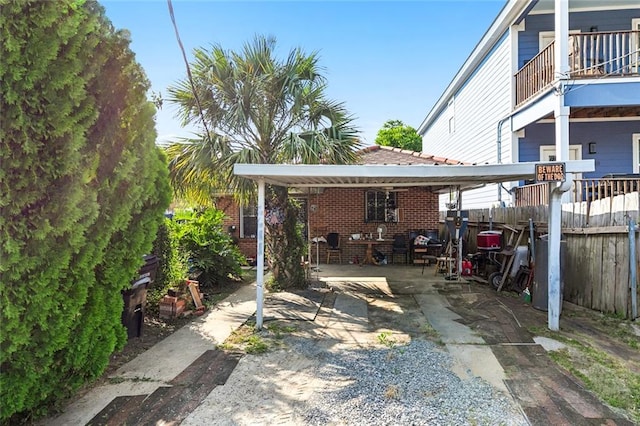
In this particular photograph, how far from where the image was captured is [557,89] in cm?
795

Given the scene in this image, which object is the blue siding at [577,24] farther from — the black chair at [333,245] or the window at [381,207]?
the black chair at [333,245]

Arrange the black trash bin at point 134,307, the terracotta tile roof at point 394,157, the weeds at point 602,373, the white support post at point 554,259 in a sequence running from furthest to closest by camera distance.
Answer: the terracotta tile roof at point 394,157, the white support post at point 554,259, the black trash bin at point 134,307, the weeds at point 602,373

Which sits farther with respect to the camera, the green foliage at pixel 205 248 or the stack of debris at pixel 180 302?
the green foliage at pixel 205 248

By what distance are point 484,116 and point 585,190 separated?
4908mm

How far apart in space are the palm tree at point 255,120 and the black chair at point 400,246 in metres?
5.17

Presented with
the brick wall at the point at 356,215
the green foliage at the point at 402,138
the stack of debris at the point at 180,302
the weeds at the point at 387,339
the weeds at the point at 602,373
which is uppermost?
the green foliage at the point at 402,138

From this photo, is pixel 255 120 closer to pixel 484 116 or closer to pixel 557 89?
pixel 557 89

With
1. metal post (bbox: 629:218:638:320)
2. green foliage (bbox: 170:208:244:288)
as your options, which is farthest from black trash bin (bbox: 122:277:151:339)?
metal post (bbox: 629:218:638:320)

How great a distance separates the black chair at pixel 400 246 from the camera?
11.6 metres

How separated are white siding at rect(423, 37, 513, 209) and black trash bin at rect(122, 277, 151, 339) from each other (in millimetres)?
9864

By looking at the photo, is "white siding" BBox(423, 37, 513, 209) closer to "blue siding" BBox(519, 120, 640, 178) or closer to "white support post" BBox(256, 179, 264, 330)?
"blue siding" BBox(519, 120, 640, 178)

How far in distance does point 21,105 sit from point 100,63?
728 mm

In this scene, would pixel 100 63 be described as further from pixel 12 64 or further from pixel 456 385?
pixel 456 385

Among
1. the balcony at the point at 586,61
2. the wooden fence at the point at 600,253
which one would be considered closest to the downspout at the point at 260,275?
the wooden fence at the point at 600,253
